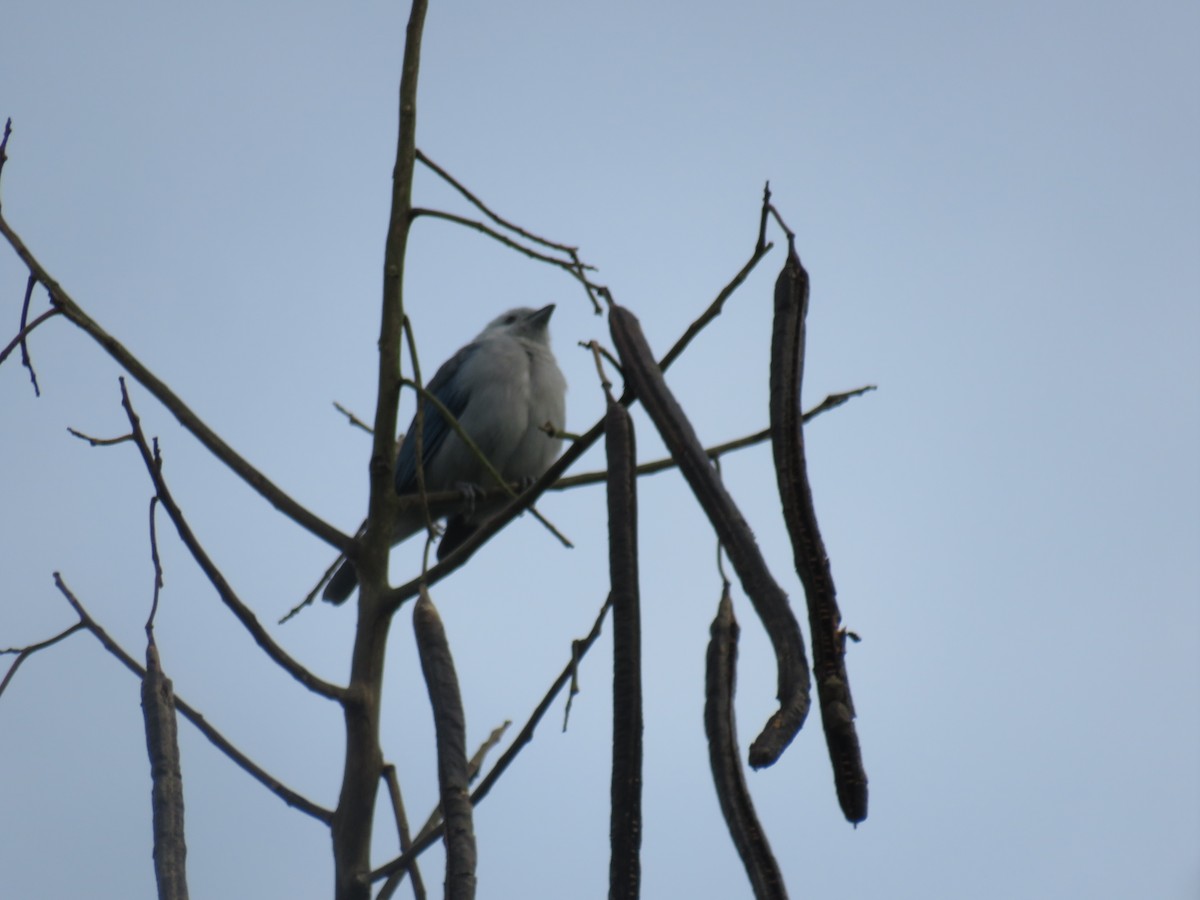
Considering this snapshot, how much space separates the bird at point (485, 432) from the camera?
8070mm

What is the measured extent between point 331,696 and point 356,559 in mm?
364

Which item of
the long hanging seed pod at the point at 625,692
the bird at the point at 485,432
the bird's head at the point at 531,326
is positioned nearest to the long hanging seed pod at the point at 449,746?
the long hanging seed pod at the point at 625,692

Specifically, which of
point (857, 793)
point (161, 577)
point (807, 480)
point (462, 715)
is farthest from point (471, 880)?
point (161, 577)

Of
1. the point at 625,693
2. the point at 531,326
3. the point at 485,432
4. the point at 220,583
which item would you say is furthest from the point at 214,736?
the point at 531,326

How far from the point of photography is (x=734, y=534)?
8.21 ft

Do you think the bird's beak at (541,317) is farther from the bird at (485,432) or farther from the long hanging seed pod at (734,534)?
the long hanging seed pod at (734,534)

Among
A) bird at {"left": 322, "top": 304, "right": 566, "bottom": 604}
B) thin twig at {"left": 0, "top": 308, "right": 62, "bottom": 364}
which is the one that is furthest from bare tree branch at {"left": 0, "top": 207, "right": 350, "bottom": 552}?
bird at {"left": 322, "top": 304, "right": 566, "bottom": 604}

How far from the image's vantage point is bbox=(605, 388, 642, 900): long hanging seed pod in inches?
89.4

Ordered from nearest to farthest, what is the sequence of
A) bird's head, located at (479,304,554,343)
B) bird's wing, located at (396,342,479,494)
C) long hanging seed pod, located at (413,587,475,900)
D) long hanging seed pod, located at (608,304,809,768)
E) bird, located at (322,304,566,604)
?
1. long hanging seed pod, located at (608,304,809,768)
2. long hanging seed pod, located at (413,587,475,900)
3. bird, located at (322,304,566,604)
4. bird's wing, located at (396,342,479,494)
5. bird's head, located at (479,304,554,343)

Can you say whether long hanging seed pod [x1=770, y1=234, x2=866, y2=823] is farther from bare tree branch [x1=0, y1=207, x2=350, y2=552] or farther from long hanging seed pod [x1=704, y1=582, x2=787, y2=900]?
bare tree branch [x1=0, y1=207, x2=350, y2=552]

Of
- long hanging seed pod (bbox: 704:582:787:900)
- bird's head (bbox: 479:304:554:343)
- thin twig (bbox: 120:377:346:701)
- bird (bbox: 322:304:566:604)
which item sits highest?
bird's head (bbox: 479:304:554:343)

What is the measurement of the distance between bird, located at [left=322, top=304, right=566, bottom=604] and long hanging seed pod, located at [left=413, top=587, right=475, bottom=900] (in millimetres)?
4778

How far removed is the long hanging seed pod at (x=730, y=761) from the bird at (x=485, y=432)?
5002 mm

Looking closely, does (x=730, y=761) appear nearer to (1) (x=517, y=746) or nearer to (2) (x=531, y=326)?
(1) (x=517, y=746)
